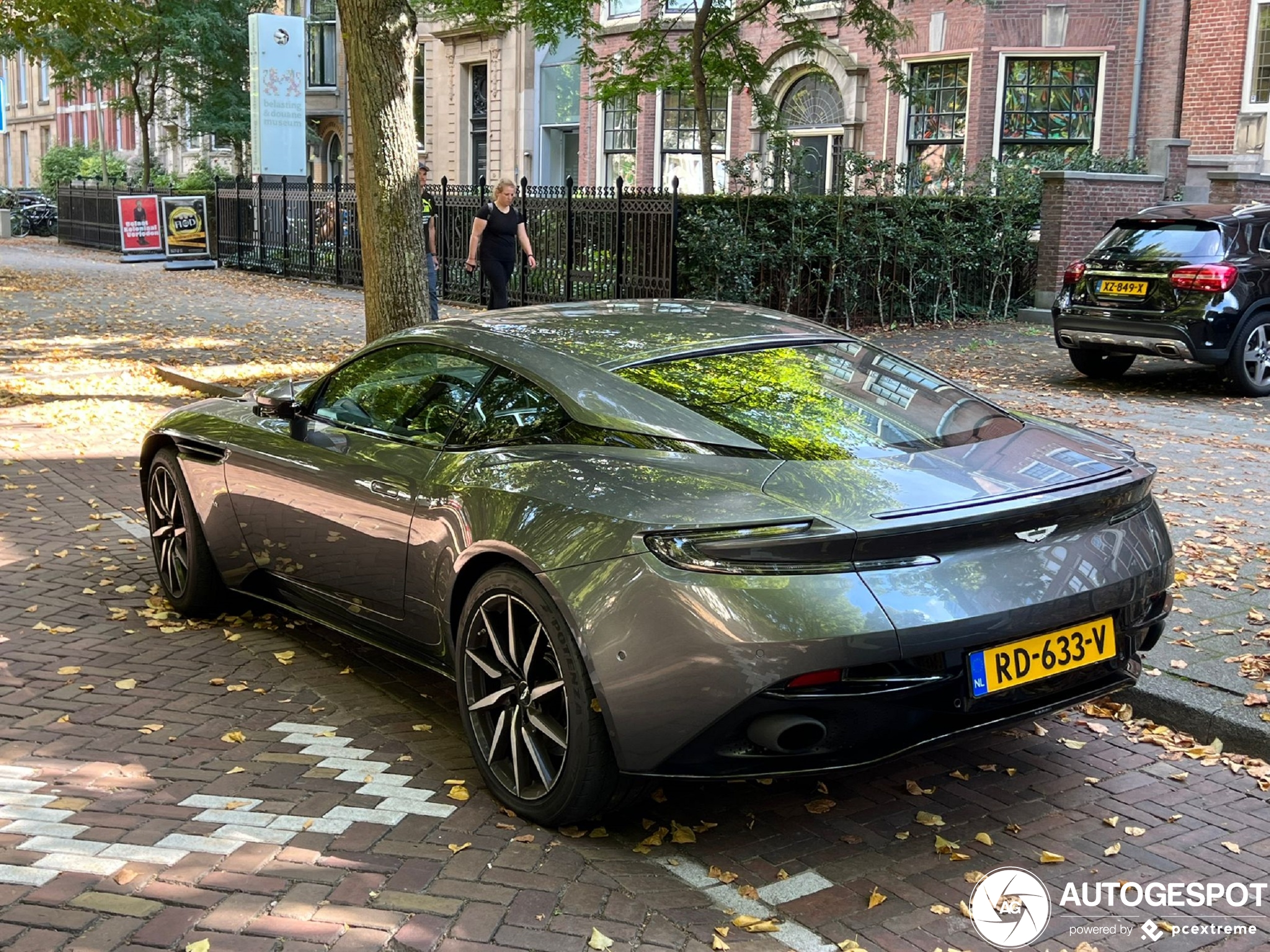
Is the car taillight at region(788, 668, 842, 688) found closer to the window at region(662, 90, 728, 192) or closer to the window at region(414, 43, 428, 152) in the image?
the window at region(662, 90, 728, 192)

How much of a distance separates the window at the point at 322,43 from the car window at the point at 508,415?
3740 cm

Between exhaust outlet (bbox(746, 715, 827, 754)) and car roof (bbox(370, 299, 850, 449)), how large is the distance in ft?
2.67

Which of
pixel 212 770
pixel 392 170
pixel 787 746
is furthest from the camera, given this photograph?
pixel 392 170

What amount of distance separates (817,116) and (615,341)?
2492 centimetres

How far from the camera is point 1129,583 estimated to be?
3652 mm

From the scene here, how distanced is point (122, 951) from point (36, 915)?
31 centimetres

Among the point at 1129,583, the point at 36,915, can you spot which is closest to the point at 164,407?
the point at 36,915

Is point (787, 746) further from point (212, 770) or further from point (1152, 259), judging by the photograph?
point (1152, 259)

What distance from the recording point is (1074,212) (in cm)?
1700

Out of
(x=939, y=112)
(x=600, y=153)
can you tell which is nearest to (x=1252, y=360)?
(x=939, y=112)

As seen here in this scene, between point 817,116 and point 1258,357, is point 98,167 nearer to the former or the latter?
point 817,116

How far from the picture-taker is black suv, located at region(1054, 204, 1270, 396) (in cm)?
1166

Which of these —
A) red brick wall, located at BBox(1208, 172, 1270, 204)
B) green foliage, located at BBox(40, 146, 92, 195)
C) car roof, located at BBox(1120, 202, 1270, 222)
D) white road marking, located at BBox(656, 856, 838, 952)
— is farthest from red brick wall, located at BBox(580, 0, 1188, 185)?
green foliage, located at BBox(40, 146, 92, 195)

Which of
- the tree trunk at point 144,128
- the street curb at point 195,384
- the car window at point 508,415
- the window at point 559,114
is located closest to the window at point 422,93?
the window at point 559,114
